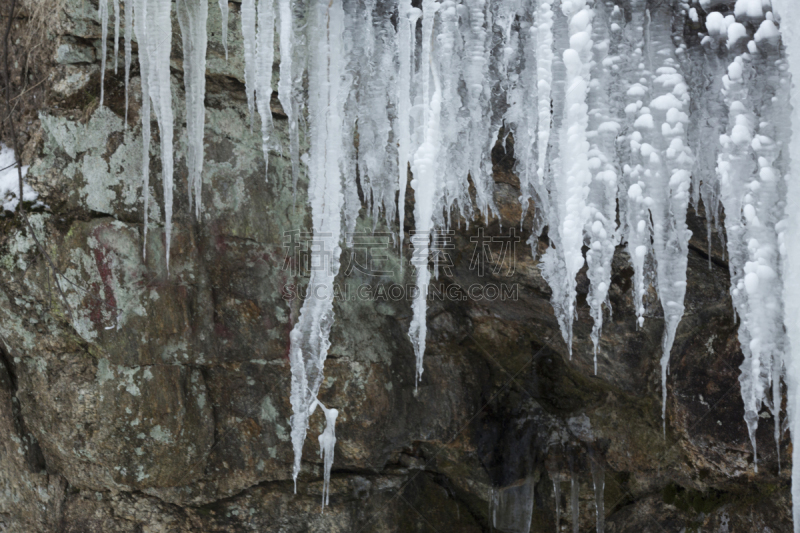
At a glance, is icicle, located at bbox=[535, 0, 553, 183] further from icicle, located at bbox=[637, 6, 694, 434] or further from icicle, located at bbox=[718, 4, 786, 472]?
icicle, located at bbox=[718, 4, 786, 472]

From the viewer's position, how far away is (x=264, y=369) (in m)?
2.99

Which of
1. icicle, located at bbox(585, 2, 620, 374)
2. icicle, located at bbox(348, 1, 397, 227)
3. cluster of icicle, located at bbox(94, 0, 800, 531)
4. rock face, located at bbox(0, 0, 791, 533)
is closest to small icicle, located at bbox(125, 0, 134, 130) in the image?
cluster of icicle, located at bbox(94, 0, 800, 531)

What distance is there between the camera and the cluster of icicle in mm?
1553

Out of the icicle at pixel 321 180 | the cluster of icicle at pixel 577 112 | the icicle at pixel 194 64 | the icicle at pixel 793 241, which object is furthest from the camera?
the icicle at pixel 194 64

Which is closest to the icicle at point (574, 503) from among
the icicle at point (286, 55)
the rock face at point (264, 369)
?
the rock face at point (264, 369)

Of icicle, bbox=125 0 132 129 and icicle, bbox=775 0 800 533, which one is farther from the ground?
icicle, bbox=125 0 132 129

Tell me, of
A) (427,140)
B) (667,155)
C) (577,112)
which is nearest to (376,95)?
(427,140)

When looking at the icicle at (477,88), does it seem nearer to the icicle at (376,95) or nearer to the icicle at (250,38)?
the icicle at (376,95)

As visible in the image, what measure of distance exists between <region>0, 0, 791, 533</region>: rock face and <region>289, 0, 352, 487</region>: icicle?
66cm

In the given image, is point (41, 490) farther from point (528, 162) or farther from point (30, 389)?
point (528, 162)

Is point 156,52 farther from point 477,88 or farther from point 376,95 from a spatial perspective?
point 477,88

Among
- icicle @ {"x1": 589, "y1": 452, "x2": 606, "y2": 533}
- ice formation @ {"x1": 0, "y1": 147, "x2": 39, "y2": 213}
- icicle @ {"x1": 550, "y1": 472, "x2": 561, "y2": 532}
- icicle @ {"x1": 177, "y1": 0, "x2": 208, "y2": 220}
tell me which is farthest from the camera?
icicle @ {"x1": 550, "y1": 472, "x2": 561, "y2": 532}

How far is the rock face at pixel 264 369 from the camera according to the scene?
2607 millimetres

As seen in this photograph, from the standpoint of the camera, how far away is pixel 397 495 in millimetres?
3254
